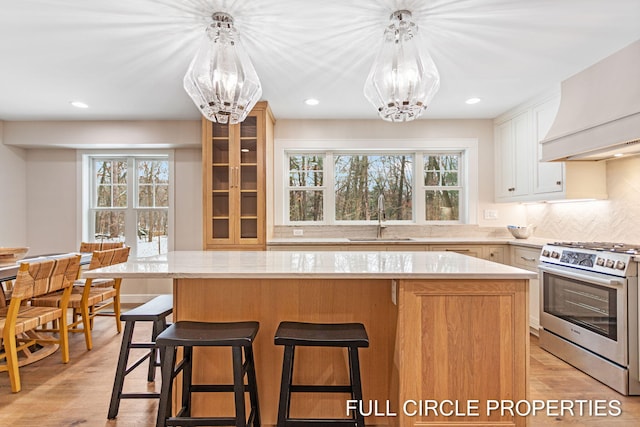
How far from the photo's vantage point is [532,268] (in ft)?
11.1

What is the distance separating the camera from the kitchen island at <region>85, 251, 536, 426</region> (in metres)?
1.65

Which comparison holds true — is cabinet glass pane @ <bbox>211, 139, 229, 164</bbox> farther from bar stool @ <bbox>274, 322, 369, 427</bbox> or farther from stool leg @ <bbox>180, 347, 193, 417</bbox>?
bar stool @ <bbox>274, 322, 369, 427</bbox>

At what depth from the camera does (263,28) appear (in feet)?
7.47

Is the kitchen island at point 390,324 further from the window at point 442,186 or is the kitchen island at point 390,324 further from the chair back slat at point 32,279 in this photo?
the window at point 442,186

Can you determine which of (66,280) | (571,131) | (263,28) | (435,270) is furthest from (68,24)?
(571,131)

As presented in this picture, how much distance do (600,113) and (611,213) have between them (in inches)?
43.3

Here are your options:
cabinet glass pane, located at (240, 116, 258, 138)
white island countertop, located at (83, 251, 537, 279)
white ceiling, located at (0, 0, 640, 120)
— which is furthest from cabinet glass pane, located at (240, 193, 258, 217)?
white island countertop, located at (83, 251, 537, 279)

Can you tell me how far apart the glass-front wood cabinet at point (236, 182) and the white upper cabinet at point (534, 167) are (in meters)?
2.75

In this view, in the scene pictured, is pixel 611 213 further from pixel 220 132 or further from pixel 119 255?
pixel 119 255

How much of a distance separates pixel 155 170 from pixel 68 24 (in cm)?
282

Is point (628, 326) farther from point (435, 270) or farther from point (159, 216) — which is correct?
point (159, 216)

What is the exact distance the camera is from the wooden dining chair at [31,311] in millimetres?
2354

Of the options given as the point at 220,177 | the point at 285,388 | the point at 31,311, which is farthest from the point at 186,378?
the point at 220,177

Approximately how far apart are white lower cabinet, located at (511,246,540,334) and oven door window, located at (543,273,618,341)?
11.4 inches
